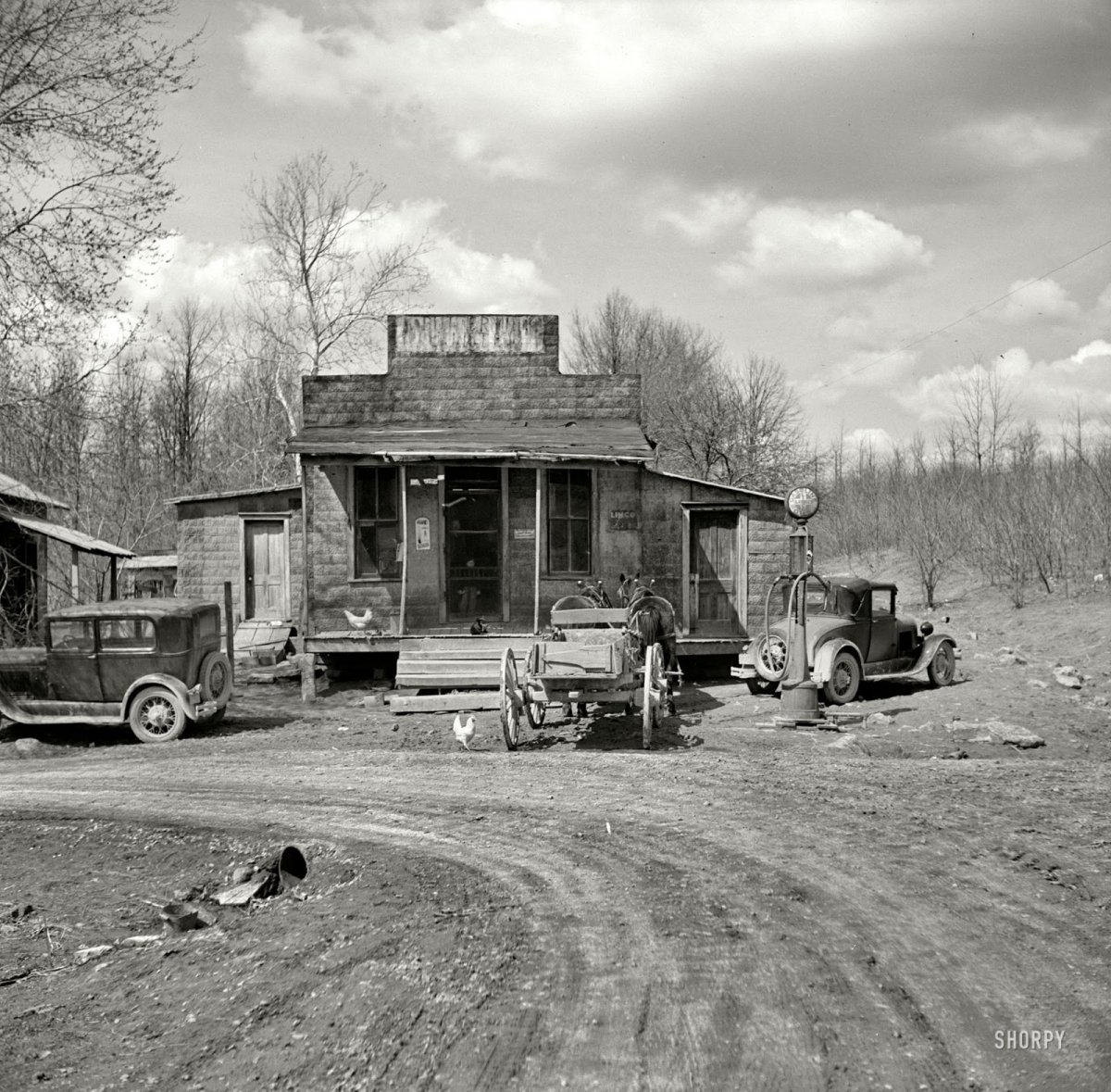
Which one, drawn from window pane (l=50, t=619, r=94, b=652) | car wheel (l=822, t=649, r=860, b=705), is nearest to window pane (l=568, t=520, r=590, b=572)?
car wheel (l=822, t=649, r=860, b=705)

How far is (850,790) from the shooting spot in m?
8.64

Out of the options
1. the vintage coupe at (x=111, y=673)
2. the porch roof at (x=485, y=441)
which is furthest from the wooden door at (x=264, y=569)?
the vintage coupe at (x=111, y=673)

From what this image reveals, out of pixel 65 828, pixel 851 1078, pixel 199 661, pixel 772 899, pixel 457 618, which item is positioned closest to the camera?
pixel 851 1078

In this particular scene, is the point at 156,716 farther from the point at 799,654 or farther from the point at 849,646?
the point at 849,646

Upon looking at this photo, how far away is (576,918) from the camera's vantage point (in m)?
5.61

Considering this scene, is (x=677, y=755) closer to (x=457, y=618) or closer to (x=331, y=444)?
(x=457, y=618)

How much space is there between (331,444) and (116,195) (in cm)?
455

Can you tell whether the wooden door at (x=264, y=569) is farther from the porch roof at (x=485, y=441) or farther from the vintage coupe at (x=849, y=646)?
the vintage coupe at (x=849, y=646)

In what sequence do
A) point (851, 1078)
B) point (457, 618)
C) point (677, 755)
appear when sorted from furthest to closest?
point (457, 618), point (677, 755), point (851, 1078)

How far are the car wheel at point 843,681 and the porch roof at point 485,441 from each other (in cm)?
433

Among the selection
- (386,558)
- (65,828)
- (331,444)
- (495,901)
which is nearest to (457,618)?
(386,558)

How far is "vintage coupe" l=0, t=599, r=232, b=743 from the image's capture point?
1244 centimetres

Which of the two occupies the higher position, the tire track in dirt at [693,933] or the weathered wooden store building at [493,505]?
the weathered wooden store building at [493,505]

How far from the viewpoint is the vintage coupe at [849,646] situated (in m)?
13.7
